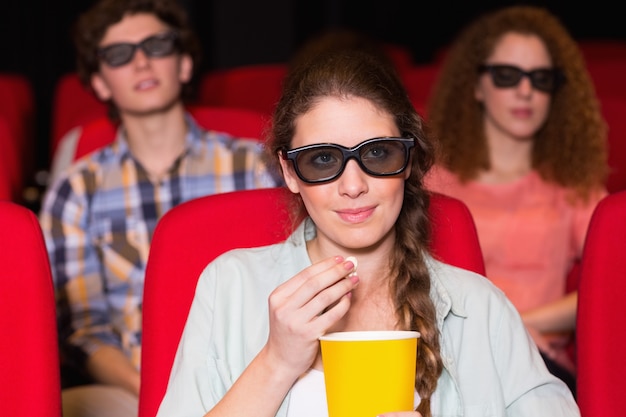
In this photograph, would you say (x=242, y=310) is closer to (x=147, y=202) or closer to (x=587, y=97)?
(x=147, y=202)

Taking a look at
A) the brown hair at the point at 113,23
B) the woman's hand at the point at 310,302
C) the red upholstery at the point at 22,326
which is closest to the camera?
the woman's hand at the point at 310,302

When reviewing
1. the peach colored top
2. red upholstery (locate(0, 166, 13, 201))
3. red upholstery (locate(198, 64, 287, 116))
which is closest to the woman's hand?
the peach colored top

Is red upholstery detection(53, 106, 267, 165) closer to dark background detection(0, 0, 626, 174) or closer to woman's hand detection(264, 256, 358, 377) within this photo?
woman's hand detection(264, 256, 358, 377)

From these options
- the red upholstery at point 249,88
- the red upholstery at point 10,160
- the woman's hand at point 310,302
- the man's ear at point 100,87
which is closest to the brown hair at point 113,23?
the man's ear at point 100,87

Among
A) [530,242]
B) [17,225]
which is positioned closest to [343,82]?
[17,225]

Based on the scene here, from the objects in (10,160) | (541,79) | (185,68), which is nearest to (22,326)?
(185,68)

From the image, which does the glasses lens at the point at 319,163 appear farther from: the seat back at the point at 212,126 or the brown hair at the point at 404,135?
the seat back at the point at 212,126

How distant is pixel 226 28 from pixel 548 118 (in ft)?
9.93

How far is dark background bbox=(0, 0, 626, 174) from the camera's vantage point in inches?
216

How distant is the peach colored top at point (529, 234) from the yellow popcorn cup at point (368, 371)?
1.25 meters

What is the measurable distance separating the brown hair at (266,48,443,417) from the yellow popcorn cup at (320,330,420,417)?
278 millimetres

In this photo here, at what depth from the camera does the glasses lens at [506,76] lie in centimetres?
281

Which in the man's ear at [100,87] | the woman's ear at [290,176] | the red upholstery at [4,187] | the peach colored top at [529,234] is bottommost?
→ the peach colored top at [529,234]

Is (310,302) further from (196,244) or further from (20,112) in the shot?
(20,112)
